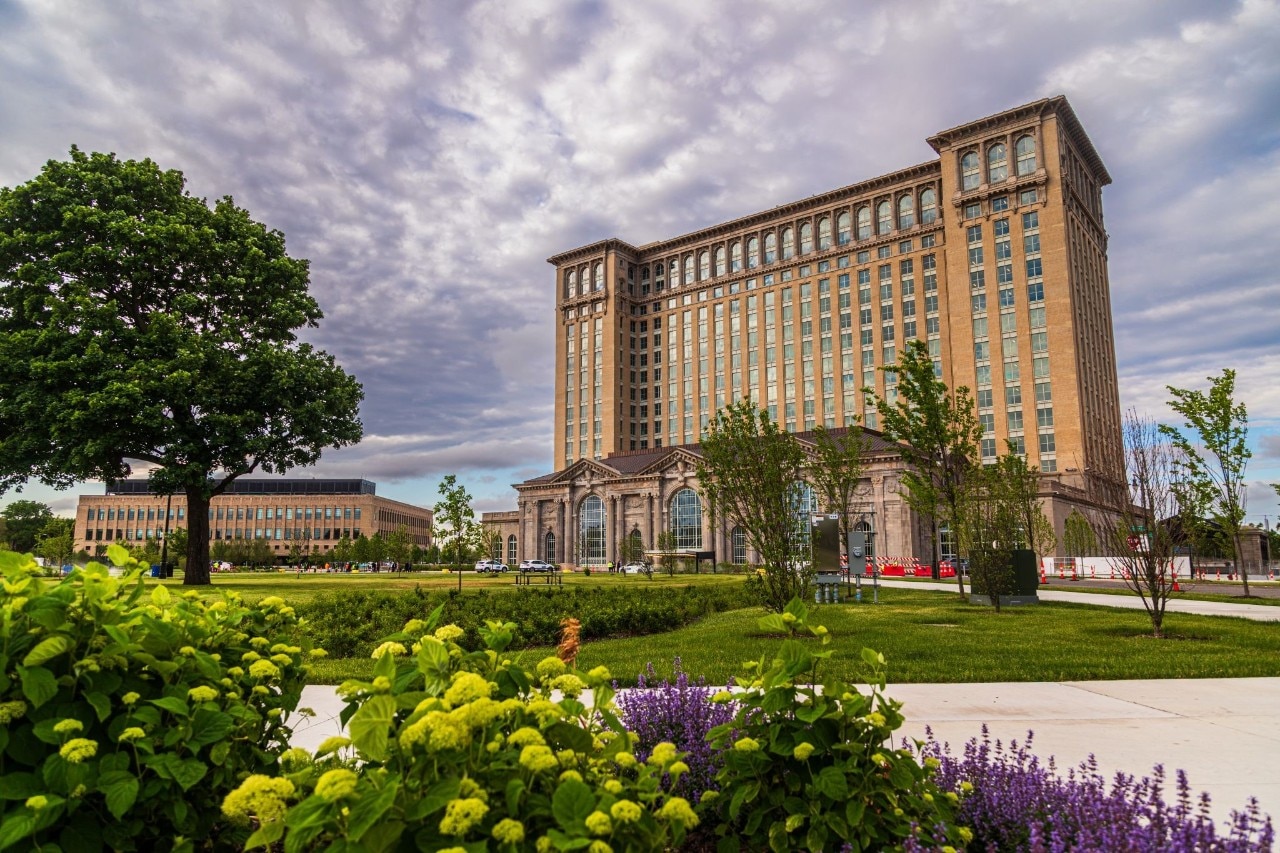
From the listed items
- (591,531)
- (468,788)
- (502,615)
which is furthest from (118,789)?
(591,531)

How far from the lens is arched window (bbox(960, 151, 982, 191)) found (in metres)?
88.8

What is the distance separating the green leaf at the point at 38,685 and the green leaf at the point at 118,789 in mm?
356

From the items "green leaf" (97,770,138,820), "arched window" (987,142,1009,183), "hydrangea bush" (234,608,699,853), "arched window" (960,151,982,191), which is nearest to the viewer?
"hydrangea bush" (234,608,699,853)

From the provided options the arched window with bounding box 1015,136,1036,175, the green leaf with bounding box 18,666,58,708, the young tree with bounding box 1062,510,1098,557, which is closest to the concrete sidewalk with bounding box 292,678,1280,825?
the green leaf with bounding box 18,666,58,708

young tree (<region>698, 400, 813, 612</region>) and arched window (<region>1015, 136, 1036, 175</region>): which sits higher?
arched window (<region>1015, 136, 1036, 175</region>)

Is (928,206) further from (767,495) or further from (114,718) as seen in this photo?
(114,718)

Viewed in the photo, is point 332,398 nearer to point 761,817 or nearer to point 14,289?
point 14,289

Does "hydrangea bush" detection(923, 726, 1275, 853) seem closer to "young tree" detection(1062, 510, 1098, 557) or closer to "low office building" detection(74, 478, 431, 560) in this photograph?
"young tree" detection(1062, 510, 1098, 557)

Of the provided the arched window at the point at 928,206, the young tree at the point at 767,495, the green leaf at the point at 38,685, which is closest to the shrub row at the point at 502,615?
the young tree at the point at 767,495

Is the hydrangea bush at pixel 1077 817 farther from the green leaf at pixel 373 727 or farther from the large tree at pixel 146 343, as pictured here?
the large tree at pixel 146 343

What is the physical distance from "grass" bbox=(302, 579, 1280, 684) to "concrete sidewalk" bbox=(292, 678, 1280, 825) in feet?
2.48

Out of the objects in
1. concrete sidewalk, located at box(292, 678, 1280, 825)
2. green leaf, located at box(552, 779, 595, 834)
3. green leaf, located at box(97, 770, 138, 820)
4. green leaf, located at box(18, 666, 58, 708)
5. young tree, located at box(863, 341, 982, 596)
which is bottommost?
concrete sidewalk, located at box(292, 678, 1280, 825)

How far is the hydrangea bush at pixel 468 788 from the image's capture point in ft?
6.72

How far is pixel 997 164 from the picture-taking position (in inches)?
3430
